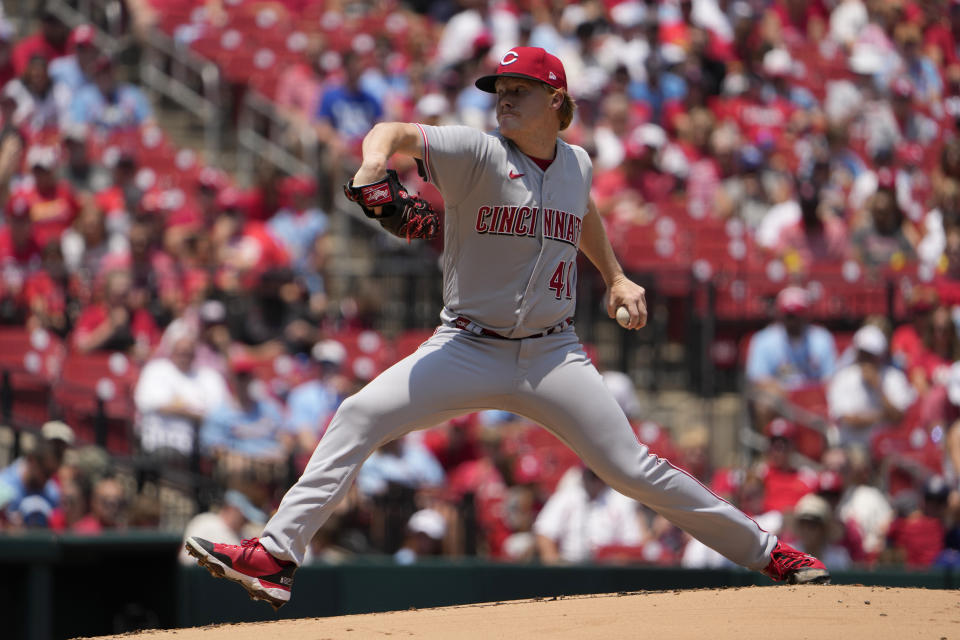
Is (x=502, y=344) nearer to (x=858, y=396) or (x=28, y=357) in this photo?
(x=858, y=396)

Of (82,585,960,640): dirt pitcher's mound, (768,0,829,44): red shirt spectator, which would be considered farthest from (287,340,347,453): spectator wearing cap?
(768,0,829,44): red shirt spectator

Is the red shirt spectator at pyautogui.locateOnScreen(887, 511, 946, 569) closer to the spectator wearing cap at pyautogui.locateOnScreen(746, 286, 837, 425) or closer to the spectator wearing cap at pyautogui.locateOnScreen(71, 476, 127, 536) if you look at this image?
the spectator wearing cap at pyautogui.locateOnScreen(746, 286, 837, 425)

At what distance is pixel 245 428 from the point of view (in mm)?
9789

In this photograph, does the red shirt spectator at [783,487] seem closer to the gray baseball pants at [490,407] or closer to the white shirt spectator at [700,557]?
the white shirt spectator at [700,557]

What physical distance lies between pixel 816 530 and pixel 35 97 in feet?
23.7

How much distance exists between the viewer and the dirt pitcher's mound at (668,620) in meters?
4.78

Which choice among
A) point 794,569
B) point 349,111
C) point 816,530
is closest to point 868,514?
point 816,530

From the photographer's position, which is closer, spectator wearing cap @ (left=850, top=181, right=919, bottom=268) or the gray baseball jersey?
the gray baseball jersey

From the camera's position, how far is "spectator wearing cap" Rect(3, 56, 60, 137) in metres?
12.0

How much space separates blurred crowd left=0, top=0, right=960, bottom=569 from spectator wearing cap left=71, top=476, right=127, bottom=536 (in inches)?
0.9

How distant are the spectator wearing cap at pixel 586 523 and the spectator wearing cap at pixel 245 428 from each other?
169cm

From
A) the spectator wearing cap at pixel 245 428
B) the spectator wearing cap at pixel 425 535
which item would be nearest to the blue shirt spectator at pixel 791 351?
the spectator wearing cap at pixel 425 535

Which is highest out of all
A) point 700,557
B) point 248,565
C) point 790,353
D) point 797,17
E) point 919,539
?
point 797,17

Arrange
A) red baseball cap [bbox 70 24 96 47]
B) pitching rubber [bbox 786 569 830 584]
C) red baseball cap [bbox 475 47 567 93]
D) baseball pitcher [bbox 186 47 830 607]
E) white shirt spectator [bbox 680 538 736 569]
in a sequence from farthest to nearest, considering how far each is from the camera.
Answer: red baseball cap [bbox 70 24 96 47]
white shirt spectator [bbox 680 538 736 569]
pitching rubber [bbox 786 569 830 584]
red baseball cap [bbox 475 47 567 93]
baseball pitcher [bbox 186 47 830 607]
